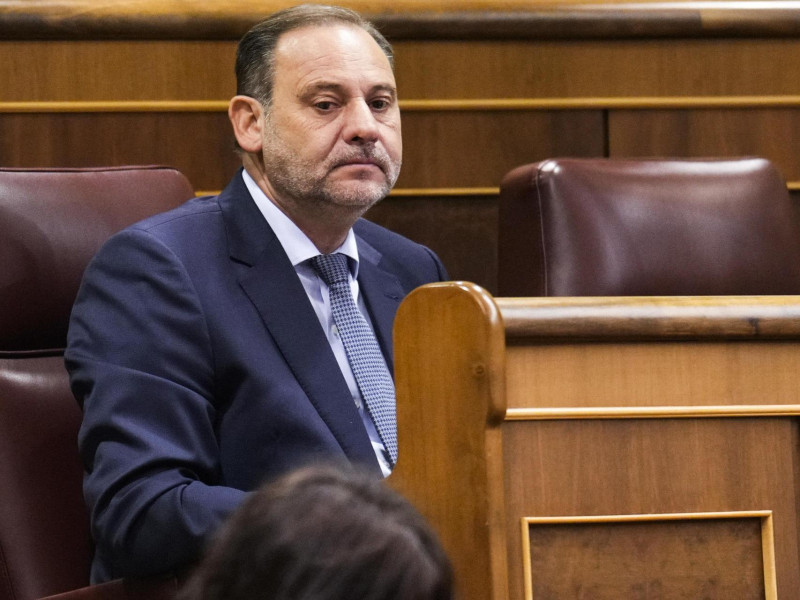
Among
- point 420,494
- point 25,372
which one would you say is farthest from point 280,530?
point 25,372

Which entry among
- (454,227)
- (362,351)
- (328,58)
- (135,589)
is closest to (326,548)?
(135,589)

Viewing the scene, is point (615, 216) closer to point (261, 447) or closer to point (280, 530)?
point (261, 447)

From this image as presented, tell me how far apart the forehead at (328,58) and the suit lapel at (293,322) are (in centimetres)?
11

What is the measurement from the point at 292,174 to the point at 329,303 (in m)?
0.10

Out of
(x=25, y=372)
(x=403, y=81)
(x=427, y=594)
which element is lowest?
(x=427, y=594)

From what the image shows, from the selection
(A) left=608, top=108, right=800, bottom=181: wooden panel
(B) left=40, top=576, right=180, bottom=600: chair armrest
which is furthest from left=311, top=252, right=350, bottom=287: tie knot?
(A) left=608, top=108, right=800, bottom=181: wooden panel

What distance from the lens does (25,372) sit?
73cm

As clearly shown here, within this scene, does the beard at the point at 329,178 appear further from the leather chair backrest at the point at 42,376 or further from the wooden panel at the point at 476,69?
the wooden panel at the point at 476,69

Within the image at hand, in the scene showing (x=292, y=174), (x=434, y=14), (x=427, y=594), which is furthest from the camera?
(x=434, y=14)

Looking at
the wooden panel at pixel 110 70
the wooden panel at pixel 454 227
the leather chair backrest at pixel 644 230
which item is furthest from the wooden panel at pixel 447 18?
the leather chair backrest at pixel 644 230

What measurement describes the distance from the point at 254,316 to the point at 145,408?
0.10 m

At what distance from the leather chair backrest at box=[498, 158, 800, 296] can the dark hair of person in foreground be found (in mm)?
609

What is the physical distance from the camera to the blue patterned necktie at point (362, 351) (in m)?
0.72

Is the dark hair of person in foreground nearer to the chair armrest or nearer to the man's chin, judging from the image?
the chair armrest
